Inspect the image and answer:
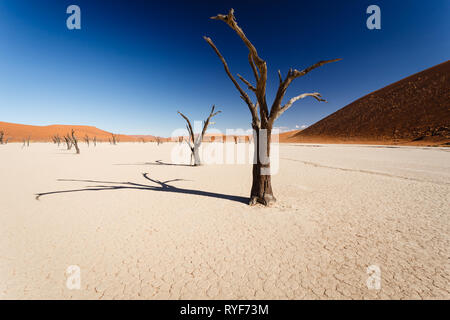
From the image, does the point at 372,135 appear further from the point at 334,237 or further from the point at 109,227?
the point at 109,227

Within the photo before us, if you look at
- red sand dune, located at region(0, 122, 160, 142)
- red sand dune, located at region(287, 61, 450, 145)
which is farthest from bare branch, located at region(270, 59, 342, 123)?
red sand dune, located at region(0, 122, 160, 142)

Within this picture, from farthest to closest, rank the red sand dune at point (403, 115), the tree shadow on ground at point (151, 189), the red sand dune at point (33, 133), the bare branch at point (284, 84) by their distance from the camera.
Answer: the red sand dune at point (33, 133), the red sand dune at point (403, 115), the tree shadow on ground at point (151, 189), the bare branch at point (284, 84)

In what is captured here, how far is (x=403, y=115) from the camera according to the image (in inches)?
1773

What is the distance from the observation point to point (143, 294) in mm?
2289

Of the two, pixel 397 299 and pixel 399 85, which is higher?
pixel 399 85

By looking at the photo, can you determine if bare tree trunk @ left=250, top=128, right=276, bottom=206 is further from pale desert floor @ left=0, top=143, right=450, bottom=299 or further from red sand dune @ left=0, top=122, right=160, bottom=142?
red sand dune @ left=0, top=122, right=160, bottom=142

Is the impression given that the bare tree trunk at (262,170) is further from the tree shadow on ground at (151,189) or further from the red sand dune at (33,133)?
the red sand dune at (33,133)

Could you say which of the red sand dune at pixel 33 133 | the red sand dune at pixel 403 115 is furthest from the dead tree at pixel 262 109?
the red sand dune at pixel 33 133

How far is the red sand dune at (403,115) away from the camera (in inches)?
1437

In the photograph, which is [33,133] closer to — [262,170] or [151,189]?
[151,189]

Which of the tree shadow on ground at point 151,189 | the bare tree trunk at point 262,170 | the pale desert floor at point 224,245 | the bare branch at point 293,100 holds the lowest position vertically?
the pale desert floor at point 224,245

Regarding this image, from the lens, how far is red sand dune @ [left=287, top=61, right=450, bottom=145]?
120ft
